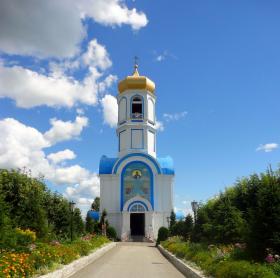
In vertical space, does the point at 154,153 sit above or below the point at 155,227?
above

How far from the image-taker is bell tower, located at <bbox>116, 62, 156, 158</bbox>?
43.2 meters

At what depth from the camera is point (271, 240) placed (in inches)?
389

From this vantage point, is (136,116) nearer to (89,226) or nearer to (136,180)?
(136,180)

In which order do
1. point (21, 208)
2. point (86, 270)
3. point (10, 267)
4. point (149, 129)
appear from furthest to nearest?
point (149, 129), point (21, 208), point (86, 270), point (10, 267)

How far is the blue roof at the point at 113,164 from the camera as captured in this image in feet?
141

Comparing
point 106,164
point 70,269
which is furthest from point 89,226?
point 70,269

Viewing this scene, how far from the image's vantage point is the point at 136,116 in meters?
43.7

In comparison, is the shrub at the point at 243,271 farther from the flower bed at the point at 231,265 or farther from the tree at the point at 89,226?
the tree at the point at 89,226

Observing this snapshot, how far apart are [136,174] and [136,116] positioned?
610cm

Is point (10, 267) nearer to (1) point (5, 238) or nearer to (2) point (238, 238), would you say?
(1) point (5, 238)

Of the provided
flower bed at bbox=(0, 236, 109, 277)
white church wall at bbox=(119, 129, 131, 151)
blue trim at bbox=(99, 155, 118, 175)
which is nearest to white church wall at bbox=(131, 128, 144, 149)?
white church wall at bbox=(119, 129, 131, 151)

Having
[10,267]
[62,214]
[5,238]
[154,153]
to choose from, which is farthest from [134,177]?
[10,267]

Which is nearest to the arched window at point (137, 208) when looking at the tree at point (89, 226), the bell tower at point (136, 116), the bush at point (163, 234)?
the bell tower at point (136, 116)

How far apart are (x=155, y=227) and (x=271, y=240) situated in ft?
103
